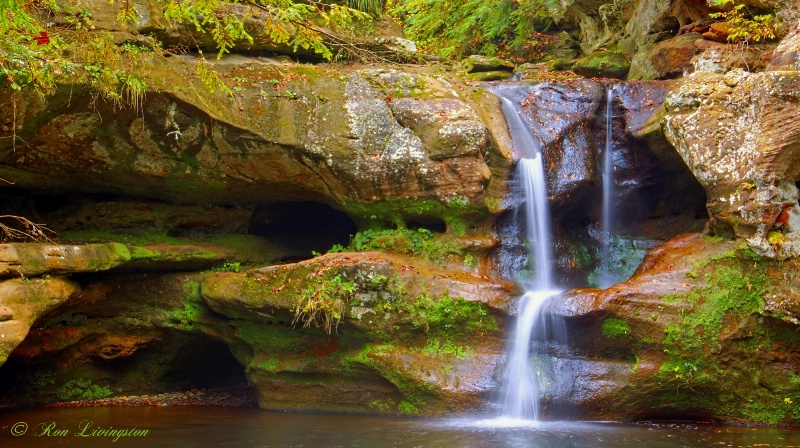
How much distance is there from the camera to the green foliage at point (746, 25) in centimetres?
1032

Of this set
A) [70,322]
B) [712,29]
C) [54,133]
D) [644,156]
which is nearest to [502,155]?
[644,156]

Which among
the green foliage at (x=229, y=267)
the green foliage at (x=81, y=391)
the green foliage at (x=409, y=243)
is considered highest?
the green foliage at (x=409, y=243)

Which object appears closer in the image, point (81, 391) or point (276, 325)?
point (276, 325)

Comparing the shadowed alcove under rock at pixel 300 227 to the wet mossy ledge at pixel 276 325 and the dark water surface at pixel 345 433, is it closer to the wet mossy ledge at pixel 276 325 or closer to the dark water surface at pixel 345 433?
the wet mossy ledge at pixel 276 325

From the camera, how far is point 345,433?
7.86 meters

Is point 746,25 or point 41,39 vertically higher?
point 746,25

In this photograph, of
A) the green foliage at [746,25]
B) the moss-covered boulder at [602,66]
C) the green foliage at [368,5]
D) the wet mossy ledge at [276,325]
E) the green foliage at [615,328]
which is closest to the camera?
the green foliage at [615,328]

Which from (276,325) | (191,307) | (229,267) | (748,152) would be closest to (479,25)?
(748,152)

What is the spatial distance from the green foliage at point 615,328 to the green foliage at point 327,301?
3.37m

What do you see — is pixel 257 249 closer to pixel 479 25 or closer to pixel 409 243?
pixel 409 243

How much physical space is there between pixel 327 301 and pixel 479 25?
408 inches

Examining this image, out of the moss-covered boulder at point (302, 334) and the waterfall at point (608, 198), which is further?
the waterfall at point (608, 198)

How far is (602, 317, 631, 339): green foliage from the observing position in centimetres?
826

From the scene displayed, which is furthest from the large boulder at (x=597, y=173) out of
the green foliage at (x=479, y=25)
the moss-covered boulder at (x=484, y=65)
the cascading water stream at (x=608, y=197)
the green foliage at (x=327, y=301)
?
the green foliage at (x=479, y=25)
